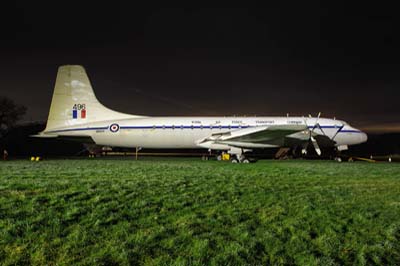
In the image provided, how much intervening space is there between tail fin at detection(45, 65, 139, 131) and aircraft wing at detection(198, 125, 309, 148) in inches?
392

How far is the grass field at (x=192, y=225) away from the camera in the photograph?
4691 mm

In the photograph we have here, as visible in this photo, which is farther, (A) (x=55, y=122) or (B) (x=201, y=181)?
(A) (x=55, y=122)

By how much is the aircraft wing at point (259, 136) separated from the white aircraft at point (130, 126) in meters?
0.09

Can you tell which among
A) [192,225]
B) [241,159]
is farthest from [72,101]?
[192,225]

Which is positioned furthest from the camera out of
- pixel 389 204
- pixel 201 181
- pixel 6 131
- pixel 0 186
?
pixel 6 131

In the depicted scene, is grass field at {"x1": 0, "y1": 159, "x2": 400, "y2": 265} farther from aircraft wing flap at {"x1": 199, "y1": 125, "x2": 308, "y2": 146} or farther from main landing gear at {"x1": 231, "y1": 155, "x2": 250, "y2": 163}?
main landing gear at {"x1": 231, "y1": 155, "x2": 250, "y2": 163}

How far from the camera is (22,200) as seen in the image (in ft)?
24.5

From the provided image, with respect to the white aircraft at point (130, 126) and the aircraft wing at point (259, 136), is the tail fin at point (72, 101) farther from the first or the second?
the aircraft wing at point (259, 136)

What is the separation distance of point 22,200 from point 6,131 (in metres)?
58.7

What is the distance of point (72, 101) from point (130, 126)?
5.21 meters

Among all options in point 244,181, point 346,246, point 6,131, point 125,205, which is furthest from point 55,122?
point 6,131

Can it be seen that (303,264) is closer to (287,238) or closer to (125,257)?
(287,238)

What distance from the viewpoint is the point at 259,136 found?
78.8 ft

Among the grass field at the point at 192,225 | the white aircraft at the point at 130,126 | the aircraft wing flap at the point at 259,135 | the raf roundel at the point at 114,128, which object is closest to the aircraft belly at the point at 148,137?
the white aircraft at the point at 130,126
